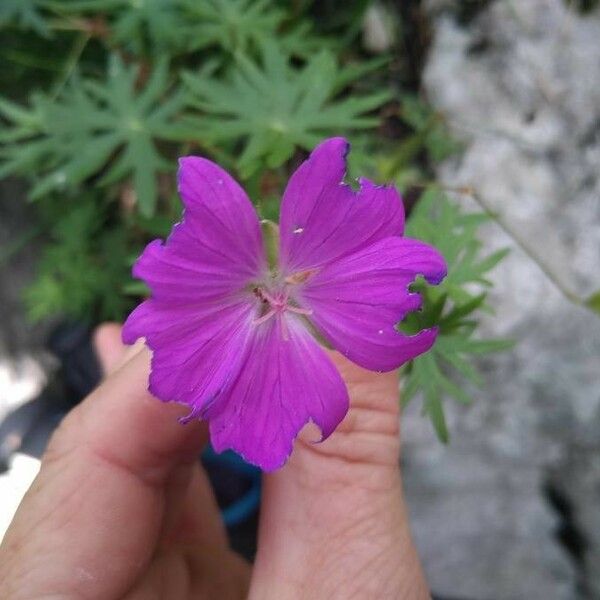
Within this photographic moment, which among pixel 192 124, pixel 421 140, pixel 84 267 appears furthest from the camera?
pixel 84 267

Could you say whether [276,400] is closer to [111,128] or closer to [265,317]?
[265,317]

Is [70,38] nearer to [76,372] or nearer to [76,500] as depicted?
[76,372]

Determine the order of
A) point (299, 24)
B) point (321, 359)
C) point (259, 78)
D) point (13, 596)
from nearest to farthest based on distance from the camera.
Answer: point (321, 359), point (13, 596), point (259, 78), point (299, 24)

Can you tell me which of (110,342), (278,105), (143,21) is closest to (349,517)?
(278,105)

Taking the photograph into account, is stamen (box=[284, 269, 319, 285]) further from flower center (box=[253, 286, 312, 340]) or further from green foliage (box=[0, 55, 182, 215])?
green foliage (box=[0, 55, 182, 215])

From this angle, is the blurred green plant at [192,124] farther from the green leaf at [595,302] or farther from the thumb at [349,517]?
the green leaf at [595,302]

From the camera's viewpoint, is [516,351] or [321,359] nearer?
[321,359]

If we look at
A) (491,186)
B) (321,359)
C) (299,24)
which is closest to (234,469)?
(491,186)
